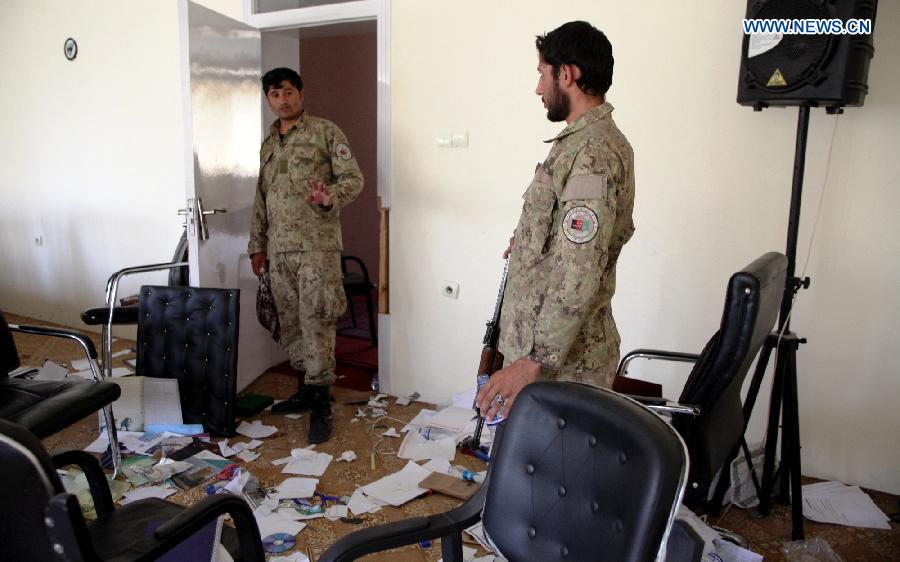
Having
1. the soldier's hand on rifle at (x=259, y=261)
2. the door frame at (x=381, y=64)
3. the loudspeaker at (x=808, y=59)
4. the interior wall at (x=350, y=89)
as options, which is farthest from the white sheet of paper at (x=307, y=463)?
the interior wall at (x=350, y=89)

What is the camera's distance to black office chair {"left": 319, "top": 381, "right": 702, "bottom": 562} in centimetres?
105

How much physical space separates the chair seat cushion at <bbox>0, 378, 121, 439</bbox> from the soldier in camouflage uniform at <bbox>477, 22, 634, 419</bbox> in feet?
4.60

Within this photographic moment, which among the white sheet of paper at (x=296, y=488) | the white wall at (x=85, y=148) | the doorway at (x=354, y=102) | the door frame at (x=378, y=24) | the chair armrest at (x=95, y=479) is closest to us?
the chair armrest at (x=95, y=479)

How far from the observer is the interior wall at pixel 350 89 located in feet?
17.5

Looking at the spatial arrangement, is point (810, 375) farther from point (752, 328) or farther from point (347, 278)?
point (347, 278)

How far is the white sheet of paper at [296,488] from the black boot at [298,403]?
0.70 m

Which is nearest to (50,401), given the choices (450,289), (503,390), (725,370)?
(503,390)

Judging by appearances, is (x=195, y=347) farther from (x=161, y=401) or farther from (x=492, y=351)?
(x=492, y=351)

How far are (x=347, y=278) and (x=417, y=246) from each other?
92 cm

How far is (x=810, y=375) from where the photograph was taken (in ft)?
8.37

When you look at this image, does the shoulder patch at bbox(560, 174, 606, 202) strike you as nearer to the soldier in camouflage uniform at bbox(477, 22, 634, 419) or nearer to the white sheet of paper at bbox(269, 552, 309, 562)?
the soldier in camouflage uniform at bbox(477, 22, 634, 419)

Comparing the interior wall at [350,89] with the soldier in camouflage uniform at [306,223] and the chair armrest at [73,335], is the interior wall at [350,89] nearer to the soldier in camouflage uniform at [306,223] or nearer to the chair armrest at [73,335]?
the soldier in camouflage uniform at [306,223]

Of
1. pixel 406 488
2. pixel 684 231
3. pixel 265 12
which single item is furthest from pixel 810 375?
pixel 265 12

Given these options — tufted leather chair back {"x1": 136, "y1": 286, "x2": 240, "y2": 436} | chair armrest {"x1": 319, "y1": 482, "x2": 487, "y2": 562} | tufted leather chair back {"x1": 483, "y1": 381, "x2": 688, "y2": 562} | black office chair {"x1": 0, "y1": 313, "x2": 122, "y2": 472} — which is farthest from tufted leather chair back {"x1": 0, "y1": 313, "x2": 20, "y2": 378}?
tufted leather chair back {"x1": 483, "y1": 381, "x2": 688, "y2": 562}
